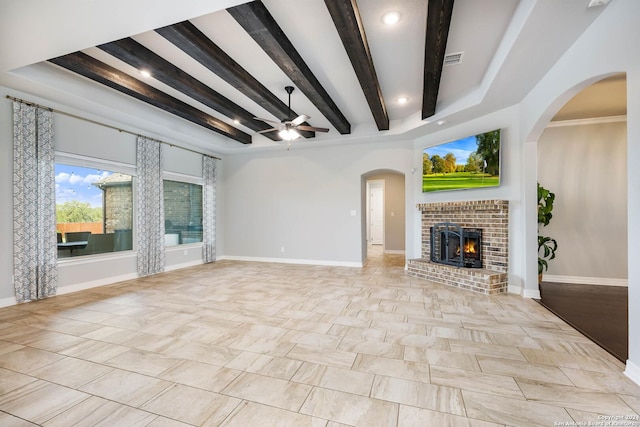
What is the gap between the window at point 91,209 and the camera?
4500mm

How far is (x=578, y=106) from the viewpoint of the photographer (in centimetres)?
427

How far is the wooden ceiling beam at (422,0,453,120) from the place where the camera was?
2.44m

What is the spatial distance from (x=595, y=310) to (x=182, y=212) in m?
7.75

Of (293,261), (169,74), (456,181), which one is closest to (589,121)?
(456,181)

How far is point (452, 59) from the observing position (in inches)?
138

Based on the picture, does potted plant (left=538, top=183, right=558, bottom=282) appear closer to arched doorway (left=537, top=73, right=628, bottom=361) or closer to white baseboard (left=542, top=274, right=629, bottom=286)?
arched doorway (left=537, top=73, right=628, bottom=361)

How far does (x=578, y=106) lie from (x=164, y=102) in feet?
22.0

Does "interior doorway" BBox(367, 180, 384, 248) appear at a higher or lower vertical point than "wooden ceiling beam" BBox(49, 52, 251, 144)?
lower

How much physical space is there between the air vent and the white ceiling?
7 centimetres

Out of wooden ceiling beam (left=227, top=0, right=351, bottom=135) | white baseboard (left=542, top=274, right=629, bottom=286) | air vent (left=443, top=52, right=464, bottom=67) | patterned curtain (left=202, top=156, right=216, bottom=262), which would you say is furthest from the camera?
patterned curtain (left=202, top=156, right=216, bottom=262)

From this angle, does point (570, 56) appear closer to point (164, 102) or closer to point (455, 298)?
point (455, 298)

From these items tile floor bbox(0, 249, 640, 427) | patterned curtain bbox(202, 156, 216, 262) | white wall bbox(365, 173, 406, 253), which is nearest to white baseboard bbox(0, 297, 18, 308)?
tile floor bbox(0, 249, 640, 427)

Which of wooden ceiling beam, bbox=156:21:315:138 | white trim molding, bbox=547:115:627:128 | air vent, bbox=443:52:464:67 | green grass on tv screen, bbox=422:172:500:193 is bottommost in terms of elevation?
green grass on tv screen, bbox=422:172:500:193

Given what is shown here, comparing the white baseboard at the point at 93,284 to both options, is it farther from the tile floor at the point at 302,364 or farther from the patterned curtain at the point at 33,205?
the tile floor at the point at 302,364
